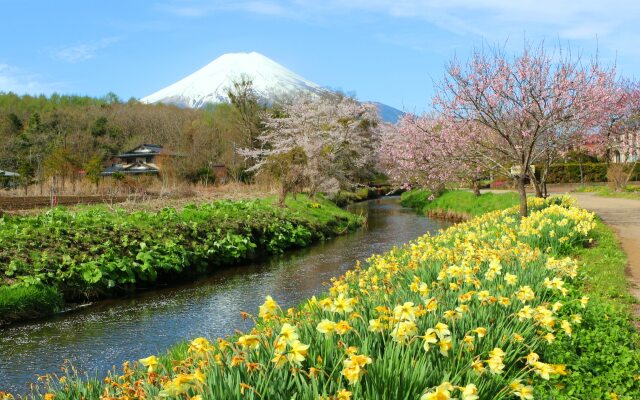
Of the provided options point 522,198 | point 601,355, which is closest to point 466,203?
point 522,198

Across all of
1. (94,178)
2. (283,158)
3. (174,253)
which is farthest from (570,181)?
(174,253)

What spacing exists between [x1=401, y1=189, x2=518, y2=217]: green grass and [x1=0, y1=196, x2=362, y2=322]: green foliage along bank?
9737 mm

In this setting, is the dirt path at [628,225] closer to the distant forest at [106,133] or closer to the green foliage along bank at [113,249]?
the green foliage along bank at [113,249]

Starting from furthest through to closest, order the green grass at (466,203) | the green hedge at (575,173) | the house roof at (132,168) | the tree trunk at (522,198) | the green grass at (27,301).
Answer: the house roof at (132,168), the green hedge at (575,173), the green grass at (466,203), the tree trunk at (522,198), the green grass at (27,301)

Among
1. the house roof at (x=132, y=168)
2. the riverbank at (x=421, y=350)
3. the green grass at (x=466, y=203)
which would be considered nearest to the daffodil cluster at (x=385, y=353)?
the riverbank at (x=421, y=350)

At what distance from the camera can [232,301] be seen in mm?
11148

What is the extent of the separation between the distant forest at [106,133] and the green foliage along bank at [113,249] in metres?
20.0

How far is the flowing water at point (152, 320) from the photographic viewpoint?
7691 millimetres

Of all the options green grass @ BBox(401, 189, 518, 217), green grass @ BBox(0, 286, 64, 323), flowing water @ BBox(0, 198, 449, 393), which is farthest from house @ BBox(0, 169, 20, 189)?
green grass @ BBox(0, 286, 64, 323)

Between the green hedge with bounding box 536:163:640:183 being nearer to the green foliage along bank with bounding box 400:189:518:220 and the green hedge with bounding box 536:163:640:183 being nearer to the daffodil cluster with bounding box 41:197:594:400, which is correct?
the green foliage along bank with bounding box 400:189:518:220

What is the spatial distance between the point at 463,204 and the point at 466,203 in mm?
197

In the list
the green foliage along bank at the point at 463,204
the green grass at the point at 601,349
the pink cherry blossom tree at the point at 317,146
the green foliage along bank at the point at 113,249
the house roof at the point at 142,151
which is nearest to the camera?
the green grass at the point at 601,349

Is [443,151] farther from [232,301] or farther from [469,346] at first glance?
[469,346]

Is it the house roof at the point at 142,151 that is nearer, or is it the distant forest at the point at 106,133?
the distant forest at the point at 106,133
